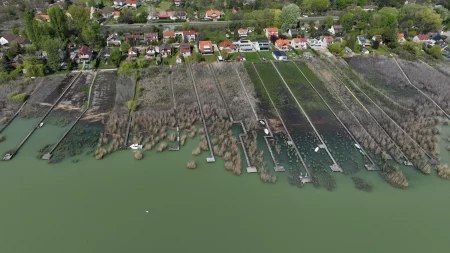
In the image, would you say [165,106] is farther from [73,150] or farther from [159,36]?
[159,36]

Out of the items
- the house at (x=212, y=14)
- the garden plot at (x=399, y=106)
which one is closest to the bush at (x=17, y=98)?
the garden plot at (x=399, y=106)

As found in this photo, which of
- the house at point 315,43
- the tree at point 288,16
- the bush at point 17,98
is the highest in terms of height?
the tree at point 288,16

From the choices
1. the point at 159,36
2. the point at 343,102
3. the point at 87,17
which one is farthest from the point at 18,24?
the point at 343,102

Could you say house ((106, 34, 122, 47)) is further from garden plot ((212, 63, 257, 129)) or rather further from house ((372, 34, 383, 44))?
house ((372, 34, 383, 44))

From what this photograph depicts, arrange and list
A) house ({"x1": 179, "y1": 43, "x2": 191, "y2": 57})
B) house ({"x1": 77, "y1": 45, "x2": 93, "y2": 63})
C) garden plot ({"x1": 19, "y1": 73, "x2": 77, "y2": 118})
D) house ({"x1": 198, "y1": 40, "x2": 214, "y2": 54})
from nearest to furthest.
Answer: garden plot ({"x1": 19, "y1": 73, "x2": 77, "y2": 118})
house ({"x1": 77, "y1": 45, "x2": 93, "y2": 63})
house ({"x1": 179, "y1": 43, "x2": 191, "y2": 57})
house ({"x1": 198, "y1": 40, "x2": 214, "y2": 54})

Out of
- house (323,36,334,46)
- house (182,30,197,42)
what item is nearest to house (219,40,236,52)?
house (182,30,197,42)

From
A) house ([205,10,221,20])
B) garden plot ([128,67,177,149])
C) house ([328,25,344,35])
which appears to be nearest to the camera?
garden plot ([128,67,177,149])

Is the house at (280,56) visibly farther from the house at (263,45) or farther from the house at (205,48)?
the house at (205,48)
